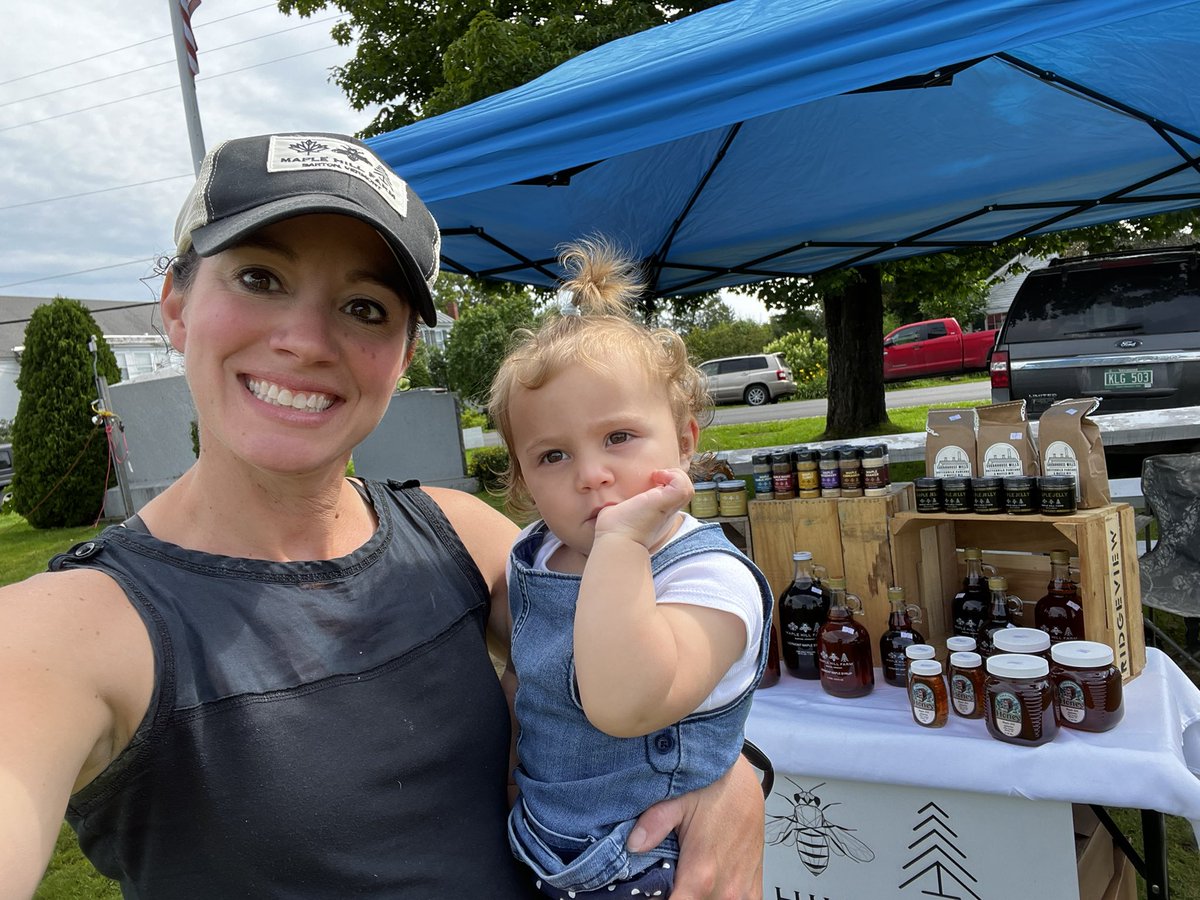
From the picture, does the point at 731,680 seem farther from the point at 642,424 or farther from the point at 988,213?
the point at 988,213

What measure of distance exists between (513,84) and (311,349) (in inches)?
325

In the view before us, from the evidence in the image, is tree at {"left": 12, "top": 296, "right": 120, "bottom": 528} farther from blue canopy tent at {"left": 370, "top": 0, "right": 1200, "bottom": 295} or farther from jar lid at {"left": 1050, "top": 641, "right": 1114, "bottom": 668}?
jar lid at {"left": 1050, "top": 641, "right": 1114, "bottom": 668}

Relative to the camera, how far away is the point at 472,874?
117cm

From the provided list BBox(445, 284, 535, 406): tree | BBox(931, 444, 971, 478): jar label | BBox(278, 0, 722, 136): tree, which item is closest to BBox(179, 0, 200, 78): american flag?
BBox(278, 0, 722, 136): tree

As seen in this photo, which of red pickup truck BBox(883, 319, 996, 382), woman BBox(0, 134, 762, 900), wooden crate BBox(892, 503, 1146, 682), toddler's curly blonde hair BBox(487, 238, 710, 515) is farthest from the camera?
red pickup truck BBox(883, 319, 996, 382)

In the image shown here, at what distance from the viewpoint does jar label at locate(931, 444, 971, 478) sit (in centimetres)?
252

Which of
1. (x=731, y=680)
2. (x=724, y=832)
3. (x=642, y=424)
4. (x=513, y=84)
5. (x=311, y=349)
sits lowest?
(x=724, y=832)

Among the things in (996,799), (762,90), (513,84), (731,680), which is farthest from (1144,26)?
(513,84)

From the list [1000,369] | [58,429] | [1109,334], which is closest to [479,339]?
[58,429]

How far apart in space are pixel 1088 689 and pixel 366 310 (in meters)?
1.92

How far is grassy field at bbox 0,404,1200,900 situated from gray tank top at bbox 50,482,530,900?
99.7 inches

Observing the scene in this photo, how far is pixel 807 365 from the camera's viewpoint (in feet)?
83.3

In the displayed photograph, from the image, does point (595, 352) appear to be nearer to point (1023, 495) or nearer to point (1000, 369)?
point (1023, 495)

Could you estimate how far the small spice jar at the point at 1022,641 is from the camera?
6.73 feet
